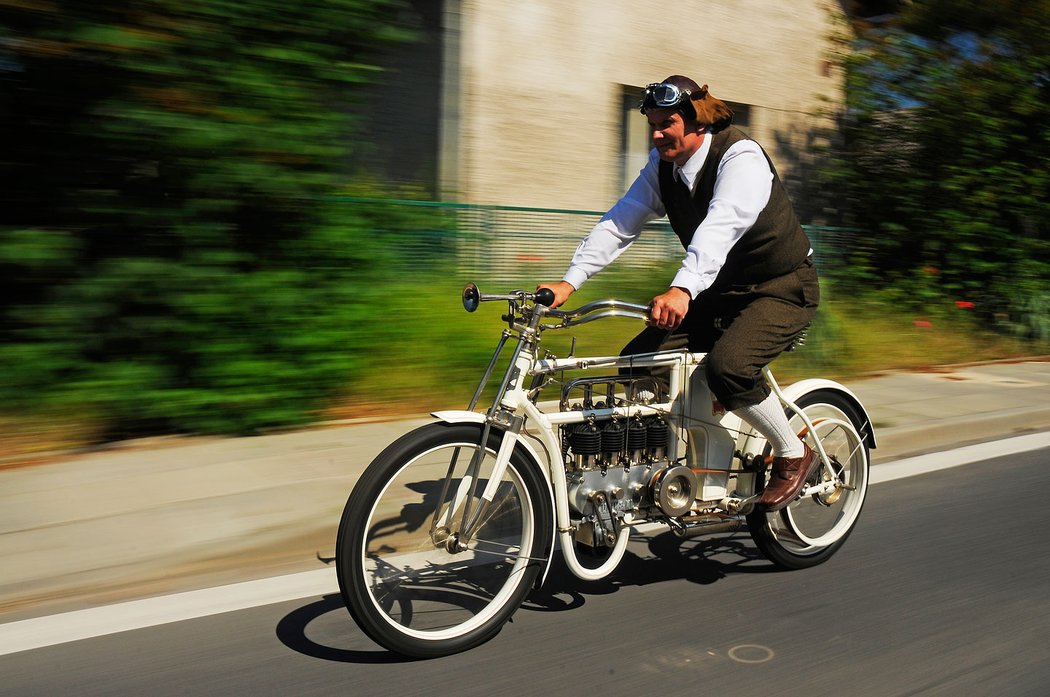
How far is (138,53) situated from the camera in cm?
513

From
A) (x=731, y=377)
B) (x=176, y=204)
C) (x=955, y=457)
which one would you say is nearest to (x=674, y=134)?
(x=731, y=377)

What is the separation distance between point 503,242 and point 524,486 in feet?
18.6

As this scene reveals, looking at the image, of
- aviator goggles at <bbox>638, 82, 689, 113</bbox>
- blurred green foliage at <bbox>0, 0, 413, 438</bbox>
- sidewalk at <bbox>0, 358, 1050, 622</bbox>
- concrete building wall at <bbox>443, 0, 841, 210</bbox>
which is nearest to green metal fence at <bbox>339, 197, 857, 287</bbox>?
concrete building wall at <bbox>443, 0, 841, 210</bbox>

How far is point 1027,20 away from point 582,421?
Result: 32.9 feet

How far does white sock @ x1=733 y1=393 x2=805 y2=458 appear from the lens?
4145 millimetres

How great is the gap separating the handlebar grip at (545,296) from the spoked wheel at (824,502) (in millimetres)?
1470

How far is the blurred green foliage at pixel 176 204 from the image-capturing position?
5227 millimetres

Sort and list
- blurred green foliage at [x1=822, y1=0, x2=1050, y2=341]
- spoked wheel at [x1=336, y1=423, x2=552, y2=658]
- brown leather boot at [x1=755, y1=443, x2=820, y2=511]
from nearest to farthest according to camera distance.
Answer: spoked wheel at [x1=336, y1=423, x2=552, y2=658]
brown leather boot at [x1=755, y1=443, x2=820, y2=511]
blurred green foliage at [x1=822, y1=0, x2=1050, y2=341]

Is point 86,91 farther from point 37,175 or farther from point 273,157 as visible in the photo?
point 273,157

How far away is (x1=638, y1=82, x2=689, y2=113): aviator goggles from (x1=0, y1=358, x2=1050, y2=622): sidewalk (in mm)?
2288

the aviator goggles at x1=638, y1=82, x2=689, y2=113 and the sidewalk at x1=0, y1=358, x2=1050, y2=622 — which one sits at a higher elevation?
the aviator goggles at x1=638, y1=82, x2=689, y2=113

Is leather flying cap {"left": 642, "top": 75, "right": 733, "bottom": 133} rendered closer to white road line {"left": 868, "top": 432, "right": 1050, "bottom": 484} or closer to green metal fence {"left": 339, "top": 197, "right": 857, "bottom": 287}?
white road line {"left": 868, "top": 432, "right": 1050, "bottom": 484}

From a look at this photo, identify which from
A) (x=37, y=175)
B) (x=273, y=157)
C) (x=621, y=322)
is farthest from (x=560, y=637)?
(x=621, y=322)

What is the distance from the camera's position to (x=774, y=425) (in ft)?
13.8
